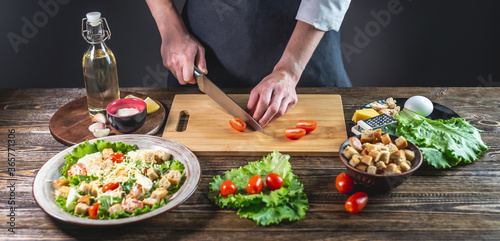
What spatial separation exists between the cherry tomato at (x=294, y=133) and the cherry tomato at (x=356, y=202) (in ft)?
1.38

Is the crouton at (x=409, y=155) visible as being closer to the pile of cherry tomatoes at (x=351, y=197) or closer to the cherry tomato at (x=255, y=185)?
the pile of cherry tomatoes at (x=351, y=197)

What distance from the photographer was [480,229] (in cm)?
124

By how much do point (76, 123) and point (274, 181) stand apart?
97cm

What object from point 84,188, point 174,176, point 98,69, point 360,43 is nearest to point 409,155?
point 174,176

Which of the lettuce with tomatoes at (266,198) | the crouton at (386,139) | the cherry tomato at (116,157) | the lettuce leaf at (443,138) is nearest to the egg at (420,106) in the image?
the lettuce leaf at (443,138)

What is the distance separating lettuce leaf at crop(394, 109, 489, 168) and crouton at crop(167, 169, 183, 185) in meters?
0.85

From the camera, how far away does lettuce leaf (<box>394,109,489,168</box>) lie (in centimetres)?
152

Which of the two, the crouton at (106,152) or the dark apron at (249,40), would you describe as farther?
the dark apron at (249,40)

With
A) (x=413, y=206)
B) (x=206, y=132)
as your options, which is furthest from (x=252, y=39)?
(x=413, y=206)

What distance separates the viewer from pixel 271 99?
180cm

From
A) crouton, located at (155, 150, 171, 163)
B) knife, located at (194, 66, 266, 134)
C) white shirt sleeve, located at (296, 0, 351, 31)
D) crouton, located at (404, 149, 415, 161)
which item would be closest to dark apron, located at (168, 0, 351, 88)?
white shirt sleeve, located at (296, 0, 351, 31)

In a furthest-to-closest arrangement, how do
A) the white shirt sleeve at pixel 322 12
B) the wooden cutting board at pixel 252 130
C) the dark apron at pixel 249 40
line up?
the dark apron at pixel 249 40 < the white shirt sleeve at pixel 322 12 < the wooden cutting board at pixel 252 130

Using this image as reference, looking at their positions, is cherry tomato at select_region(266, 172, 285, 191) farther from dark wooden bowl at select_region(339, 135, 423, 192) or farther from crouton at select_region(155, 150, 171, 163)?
crouton at select_region(155, 150, 171, 163)

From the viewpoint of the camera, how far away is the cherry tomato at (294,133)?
168 cm
